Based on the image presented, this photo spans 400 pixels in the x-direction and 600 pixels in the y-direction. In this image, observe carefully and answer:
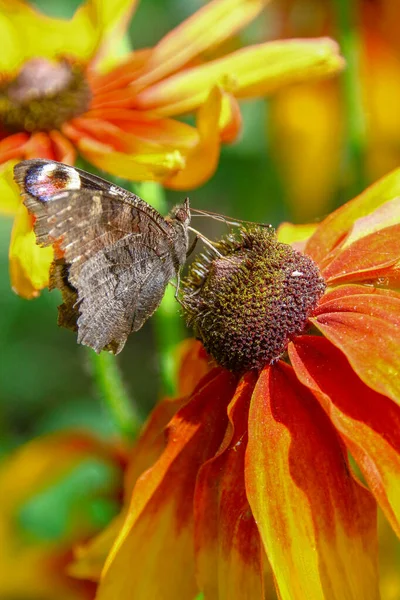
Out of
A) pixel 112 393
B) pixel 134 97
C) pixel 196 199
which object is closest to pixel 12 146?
pixel 134 97

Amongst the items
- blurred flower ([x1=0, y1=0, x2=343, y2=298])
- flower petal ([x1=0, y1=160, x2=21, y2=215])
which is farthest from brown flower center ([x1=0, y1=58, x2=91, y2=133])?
flower petal ([x1=0, y1=160, x2=21, y2=215])

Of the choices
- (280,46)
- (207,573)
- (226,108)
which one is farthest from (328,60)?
(207,573)

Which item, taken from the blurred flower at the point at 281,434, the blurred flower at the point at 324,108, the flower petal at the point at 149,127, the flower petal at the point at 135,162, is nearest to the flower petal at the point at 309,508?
the blurred flower at the point at 281,434

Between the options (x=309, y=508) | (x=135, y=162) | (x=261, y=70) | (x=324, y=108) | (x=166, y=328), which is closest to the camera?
(x=309, y=508)

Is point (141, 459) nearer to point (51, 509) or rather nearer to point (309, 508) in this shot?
point (309, 508)

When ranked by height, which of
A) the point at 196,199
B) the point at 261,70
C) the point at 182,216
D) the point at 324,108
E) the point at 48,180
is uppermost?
the point at 48,180

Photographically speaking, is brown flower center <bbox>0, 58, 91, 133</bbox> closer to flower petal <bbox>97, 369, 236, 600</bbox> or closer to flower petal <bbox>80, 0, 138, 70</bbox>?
flower petal <bbox>80, 0, 138, 70</bbox>

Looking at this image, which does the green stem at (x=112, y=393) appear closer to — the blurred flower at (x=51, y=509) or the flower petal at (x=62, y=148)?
the blurred flower at (x=51, y=509)
